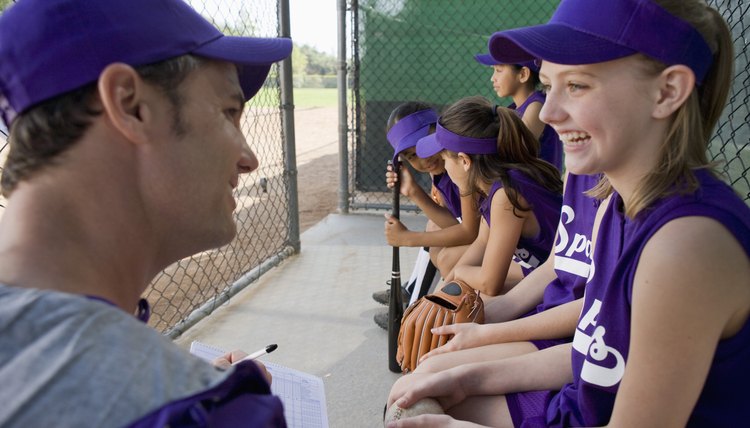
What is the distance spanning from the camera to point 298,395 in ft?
4.99

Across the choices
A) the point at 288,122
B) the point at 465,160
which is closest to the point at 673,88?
the point at 465,160

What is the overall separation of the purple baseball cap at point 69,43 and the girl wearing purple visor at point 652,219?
85 cm

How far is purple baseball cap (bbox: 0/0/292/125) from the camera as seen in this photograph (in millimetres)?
818

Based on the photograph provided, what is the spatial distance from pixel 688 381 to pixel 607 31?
71 centimetres

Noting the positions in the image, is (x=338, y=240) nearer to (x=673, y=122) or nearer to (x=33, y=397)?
(x=673, y=122)

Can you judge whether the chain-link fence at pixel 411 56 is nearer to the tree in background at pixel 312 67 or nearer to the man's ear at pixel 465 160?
the man's ear at pixel 465 160

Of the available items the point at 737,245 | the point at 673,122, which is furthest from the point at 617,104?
the point at 737,245

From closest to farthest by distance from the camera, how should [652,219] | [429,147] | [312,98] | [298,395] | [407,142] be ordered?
[652,219]
[298,395]
[429,147]
[407,142]
[312,98]

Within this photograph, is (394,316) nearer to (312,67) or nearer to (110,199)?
(110,199)

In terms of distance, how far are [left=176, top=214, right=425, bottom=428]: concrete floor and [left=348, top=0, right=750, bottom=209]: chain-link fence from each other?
1481 millimetres

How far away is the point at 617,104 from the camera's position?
1.26 meters

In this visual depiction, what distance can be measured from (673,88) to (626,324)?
50cm

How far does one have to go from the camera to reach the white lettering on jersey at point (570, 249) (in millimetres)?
1800

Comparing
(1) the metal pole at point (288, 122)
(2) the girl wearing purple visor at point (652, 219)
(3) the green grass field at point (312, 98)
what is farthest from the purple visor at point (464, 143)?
(3) the green grass field at point (312, 98)
